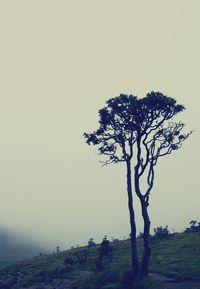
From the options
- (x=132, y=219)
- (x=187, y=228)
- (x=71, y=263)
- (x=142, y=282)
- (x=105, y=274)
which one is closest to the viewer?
(x=142, y=282)

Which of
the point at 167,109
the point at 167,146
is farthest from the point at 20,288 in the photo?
the point at 167,109

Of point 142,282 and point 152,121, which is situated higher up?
point 152,121

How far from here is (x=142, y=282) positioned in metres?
25.7

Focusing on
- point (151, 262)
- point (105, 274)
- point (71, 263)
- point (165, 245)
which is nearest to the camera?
point (105, 274)

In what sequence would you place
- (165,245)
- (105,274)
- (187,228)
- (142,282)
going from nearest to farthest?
1. (142,282)
2. (105,274)
3. (165,245)
4. (187,228)

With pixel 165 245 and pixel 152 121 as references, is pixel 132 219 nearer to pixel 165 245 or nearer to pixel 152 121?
pixel 152 121

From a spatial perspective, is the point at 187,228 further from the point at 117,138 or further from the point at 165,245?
the point at 117,138

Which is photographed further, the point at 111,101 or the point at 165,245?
the point at 165,245

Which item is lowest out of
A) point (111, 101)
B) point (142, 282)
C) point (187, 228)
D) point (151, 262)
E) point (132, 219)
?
point (142, 282)

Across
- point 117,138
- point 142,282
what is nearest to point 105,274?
point 142,282

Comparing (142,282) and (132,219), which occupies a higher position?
(132,219)

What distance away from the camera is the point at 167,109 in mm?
30828

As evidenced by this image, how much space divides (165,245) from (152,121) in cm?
2168

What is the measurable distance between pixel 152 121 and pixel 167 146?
257cm
